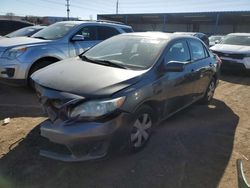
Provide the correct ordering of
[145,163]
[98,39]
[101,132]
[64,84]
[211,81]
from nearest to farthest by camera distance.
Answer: [101,132]
[64,84]
[145,163]
[211,81]
[98,39]

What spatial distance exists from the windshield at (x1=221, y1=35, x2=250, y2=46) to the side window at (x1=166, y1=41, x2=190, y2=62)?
7.16m

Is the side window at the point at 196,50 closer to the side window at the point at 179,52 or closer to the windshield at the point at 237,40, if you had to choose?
the side window at the point at 179,52

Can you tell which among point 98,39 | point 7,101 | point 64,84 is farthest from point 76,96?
point 98,39

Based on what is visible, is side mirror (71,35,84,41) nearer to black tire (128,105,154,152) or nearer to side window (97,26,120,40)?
side window (97,26,120,40)

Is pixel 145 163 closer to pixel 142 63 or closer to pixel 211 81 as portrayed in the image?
pixel 142 63

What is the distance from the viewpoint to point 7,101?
6070 millimetres

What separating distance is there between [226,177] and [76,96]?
2109 mm

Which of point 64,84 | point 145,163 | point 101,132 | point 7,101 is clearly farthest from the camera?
point 7,101

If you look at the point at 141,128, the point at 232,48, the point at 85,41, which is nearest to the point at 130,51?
the point at 141,128

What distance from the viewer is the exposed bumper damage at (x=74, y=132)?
321 cm

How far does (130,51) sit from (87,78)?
117cm

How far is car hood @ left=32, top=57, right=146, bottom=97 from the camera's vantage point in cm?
340

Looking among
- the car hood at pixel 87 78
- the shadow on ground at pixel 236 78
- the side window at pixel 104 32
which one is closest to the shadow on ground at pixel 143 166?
the car hood at pixel 87 78

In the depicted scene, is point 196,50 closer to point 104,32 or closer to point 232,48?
point 104,32
